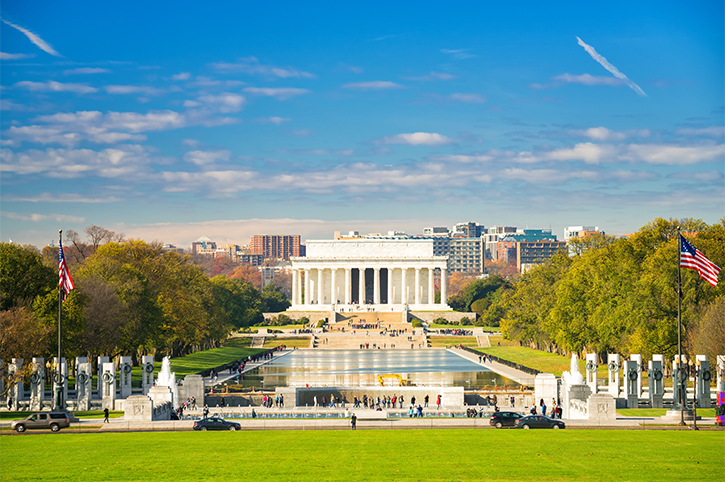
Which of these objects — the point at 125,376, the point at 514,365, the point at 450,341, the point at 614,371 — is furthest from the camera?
the point at 450,341

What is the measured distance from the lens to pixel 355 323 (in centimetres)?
12262

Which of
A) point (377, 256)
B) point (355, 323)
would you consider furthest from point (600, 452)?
point (377, 256)

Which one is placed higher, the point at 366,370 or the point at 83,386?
the point at 83,386

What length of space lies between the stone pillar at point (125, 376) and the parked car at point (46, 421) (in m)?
12.7

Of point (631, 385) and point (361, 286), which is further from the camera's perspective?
point (361, 286)

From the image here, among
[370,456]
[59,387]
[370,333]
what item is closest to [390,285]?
[370,333]

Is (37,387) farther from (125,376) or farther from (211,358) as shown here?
(211,358)

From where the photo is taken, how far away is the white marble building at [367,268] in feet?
495

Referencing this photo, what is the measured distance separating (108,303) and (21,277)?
7240mm

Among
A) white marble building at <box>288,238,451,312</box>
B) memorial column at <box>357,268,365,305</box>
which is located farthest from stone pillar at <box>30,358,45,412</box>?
memorial column at <box>357,268,365,305</box>

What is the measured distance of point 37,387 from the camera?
45781mm

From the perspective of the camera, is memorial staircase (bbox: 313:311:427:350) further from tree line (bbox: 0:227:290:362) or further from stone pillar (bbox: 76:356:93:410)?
stone pillar (bbox: 76:356:93:410)

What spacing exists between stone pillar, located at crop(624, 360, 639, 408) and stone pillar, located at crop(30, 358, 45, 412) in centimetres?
3406

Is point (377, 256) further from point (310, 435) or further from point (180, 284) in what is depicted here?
point (310, 435)
